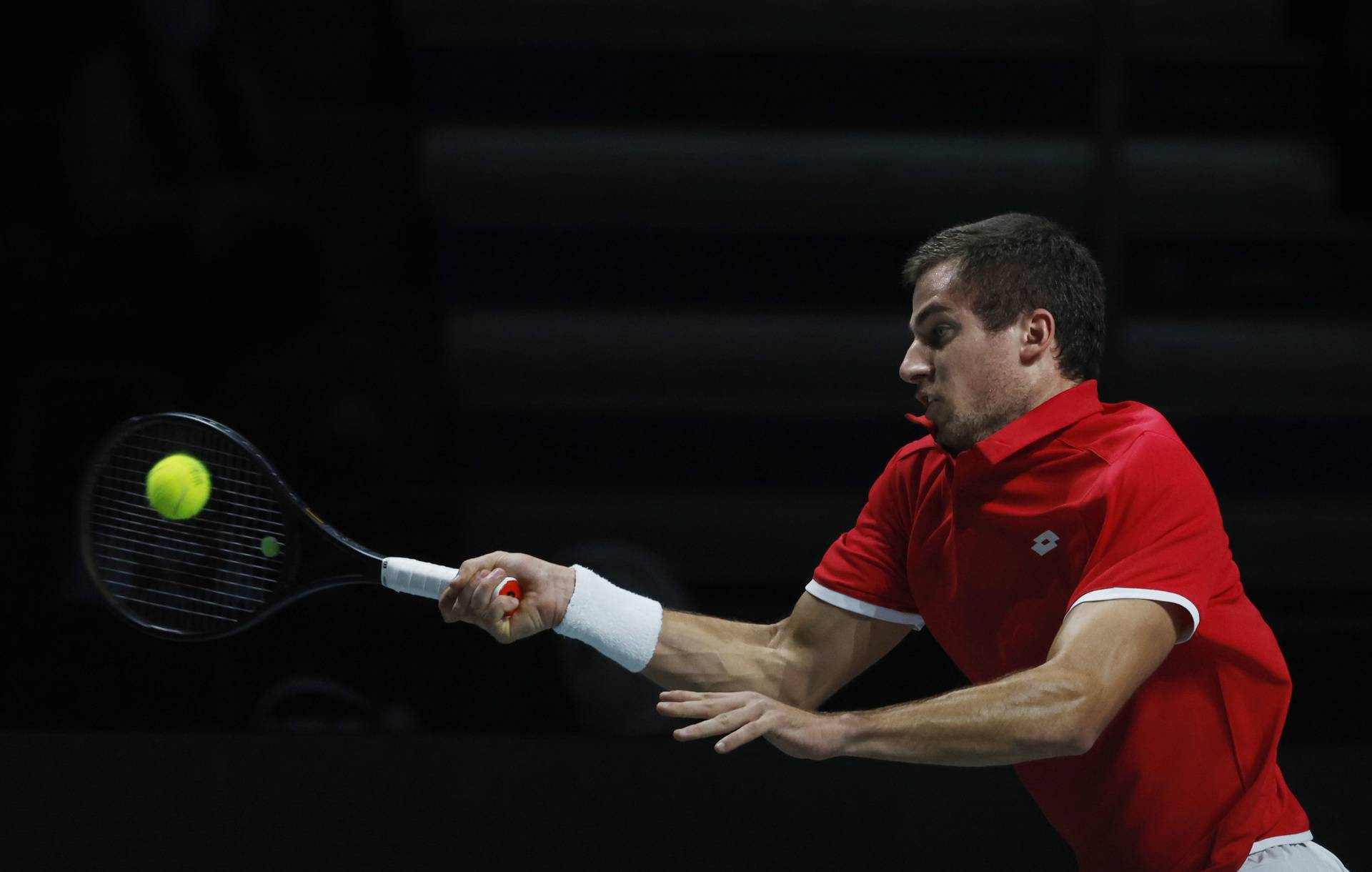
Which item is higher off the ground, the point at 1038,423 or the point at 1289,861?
the point at 1038,423

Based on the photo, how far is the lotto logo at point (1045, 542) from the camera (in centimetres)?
155

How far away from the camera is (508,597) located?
5.43 ft

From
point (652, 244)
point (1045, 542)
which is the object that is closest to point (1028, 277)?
point (1045, 542)

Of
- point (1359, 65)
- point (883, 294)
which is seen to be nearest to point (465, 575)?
point (883, 294)

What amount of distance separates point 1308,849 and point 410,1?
120 inches

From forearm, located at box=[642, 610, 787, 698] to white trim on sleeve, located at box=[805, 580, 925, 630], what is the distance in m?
0.10

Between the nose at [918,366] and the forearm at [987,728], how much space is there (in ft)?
1.27

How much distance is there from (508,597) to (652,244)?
2157 millimetres

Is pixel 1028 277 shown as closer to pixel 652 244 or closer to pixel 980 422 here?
pixel 980 422

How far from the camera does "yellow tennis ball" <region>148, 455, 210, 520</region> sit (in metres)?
1.92

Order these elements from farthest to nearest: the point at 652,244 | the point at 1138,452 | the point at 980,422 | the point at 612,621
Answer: the point at 652,244 < the point at 612,621 < the point at 980,422 < the point at 1138,452

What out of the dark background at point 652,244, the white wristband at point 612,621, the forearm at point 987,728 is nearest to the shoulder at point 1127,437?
the forearm at point 987,728

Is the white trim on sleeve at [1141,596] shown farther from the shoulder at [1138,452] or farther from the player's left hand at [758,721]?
the player's left hand at [758,721]

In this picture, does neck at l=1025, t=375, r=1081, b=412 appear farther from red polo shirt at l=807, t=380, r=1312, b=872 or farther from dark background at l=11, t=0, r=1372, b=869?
dark background at l=11, t=0, r=1372, b=869
